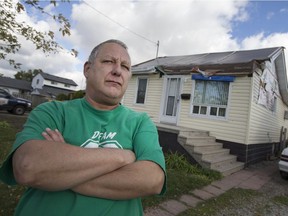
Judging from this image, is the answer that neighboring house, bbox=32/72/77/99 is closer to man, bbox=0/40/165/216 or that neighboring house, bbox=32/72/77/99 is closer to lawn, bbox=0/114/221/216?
lawn, bbox=0/114/221/216

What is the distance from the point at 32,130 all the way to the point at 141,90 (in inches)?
382

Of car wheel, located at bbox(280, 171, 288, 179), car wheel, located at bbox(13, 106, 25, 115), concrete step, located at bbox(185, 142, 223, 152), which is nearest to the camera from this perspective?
car wheel, located at bbox(280, 171, 288, 179)

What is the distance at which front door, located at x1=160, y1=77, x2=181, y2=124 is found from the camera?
9.46 metres

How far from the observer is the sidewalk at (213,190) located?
3.43 m

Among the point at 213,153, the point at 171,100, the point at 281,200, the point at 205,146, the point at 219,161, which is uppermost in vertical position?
the point at 171,100

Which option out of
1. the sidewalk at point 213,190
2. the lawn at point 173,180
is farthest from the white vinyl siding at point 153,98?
the sidewalk at point 213,190

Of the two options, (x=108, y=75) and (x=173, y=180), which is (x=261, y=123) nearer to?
(x=173, y=180)

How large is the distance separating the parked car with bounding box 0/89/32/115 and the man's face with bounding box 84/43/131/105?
15394 mm

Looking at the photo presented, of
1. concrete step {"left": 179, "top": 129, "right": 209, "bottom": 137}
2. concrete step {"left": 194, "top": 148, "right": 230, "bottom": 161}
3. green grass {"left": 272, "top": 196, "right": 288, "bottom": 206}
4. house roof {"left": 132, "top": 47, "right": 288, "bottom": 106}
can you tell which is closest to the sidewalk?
green grass {"left": 272, "top": 196, "right": 288, "bottom": 206}

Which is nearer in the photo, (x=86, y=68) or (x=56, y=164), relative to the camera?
(x=56, y=164)

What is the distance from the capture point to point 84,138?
132cm

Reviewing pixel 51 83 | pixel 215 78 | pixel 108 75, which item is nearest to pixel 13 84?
pixel 51 83

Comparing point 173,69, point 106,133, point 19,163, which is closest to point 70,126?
point 106,133

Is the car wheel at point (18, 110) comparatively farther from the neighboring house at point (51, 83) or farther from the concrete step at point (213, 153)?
the neighboring house at point (51, 83)
